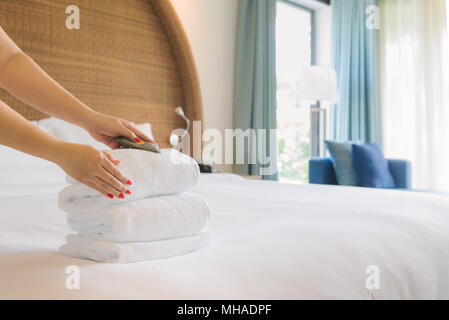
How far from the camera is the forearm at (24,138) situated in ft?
2.36

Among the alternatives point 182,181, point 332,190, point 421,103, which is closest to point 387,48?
point 421,103

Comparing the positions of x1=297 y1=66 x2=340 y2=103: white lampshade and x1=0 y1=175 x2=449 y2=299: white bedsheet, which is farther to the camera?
x1=297 y1=66 x2=340 y2=103: white lampshade

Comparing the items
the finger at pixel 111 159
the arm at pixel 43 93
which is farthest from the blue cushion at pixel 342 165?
the finger at pixel 111 159

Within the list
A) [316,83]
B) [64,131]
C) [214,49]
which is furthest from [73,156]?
[316,83]

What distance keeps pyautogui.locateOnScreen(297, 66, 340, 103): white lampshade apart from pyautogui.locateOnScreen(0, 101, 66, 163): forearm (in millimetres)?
3470

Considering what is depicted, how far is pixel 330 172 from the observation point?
3.62m

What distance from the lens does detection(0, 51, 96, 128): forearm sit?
0.94 metres

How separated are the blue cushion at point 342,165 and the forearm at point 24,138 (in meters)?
3.10

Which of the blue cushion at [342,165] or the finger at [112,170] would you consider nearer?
the finger at [112,170]

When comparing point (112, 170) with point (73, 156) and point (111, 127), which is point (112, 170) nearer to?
point (73, 156)

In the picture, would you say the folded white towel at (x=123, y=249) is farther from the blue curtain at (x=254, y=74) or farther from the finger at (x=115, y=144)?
the blue curtain at (x=254, y=74)

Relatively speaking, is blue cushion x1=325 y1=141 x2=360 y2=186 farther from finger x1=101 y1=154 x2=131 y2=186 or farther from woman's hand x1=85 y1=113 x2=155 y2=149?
finger x1=101 y1=154 x2=131 y2=186

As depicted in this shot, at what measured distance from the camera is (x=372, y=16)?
457cm

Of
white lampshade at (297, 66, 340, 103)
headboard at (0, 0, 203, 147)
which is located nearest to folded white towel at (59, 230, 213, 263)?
headboard at (0, 0, 203, 147)
